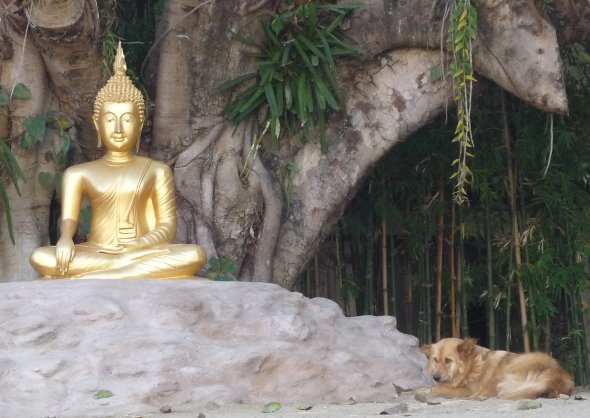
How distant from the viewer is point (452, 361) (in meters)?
6.49

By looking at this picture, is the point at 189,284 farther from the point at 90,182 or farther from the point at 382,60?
the point at 382,60

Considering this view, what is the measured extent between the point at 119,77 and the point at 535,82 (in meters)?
2.70

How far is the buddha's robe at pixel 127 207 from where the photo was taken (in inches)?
280

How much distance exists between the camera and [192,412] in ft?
18.1

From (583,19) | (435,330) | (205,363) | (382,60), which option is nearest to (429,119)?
(382,60)

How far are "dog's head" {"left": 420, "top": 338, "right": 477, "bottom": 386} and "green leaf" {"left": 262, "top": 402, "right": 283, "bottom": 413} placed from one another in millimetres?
1117

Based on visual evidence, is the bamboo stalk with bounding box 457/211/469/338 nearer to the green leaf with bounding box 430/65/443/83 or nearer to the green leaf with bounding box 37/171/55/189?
the green leaf with bounding box 430/65/443/83

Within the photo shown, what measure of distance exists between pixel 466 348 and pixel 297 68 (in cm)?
253

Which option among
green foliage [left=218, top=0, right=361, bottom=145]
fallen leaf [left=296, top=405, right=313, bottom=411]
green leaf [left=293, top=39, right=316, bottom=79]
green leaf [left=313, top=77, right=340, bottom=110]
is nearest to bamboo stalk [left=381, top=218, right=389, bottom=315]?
green foliage [left=218, top=0, right=361, bottom=145]

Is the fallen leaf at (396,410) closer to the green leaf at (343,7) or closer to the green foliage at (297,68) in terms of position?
the green foliage at (297,68)

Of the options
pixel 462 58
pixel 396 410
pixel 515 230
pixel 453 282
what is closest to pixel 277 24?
pixel 462 58

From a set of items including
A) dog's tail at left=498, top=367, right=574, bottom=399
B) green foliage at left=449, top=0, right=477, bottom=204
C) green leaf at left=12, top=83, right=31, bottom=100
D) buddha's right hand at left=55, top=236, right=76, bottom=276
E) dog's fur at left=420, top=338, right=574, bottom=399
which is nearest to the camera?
dog's tail at left=498, top=367, right=574, bottom=399

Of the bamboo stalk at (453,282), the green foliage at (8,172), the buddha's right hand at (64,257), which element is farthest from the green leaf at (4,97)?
the bamboo stalk at (453,282)

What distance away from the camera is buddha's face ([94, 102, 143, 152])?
751cm
